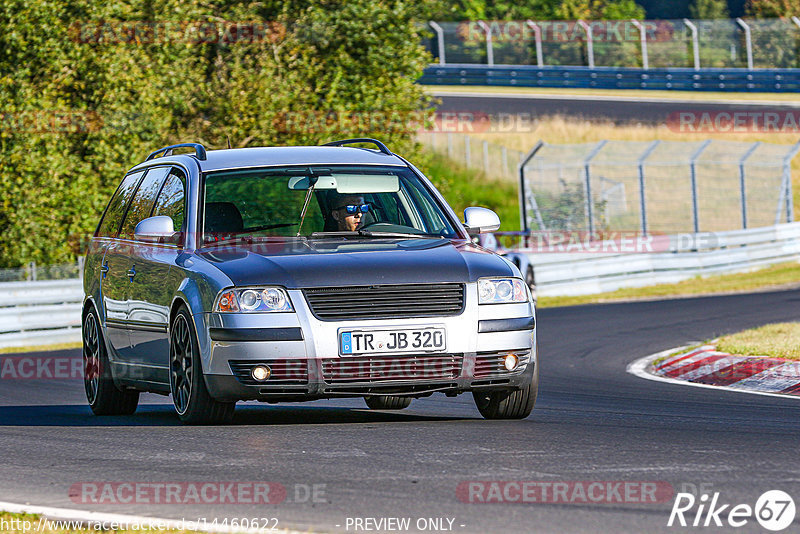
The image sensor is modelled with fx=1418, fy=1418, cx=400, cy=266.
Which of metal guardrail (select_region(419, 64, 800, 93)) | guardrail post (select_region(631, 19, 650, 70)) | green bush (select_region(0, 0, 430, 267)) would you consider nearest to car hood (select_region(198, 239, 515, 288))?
green bush (select_region(0, 0, 430, 267))

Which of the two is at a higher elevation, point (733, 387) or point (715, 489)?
point (715, 489)

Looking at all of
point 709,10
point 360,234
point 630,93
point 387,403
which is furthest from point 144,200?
point 709,10

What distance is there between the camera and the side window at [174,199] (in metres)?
9.49

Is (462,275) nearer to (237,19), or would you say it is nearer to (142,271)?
(142,271)

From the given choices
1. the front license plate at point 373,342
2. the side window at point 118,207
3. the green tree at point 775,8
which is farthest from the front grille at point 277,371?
the green tree at point 775,8

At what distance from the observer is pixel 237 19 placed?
31469 millimetres

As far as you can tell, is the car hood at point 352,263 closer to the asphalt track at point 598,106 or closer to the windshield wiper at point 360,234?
the windshield wiper at point 360,234

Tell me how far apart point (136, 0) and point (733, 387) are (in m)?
19.2

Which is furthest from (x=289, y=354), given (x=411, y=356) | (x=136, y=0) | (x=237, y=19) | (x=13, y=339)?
(x=237, y=19)

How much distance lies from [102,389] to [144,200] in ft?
4.63

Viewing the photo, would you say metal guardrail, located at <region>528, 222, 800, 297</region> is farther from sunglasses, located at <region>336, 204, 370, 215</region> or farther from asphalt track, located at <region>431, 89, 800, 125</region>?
asphalt track, located at <region>431, 89, 800, 125</region>

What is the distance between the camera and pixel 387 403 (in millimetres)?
10367

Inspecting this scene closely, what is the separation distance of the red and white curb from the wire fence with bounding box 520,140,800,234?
54.3 feet

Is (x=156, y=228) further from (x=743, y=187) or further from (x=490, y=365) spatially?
Answer: (x=743, y=187)
